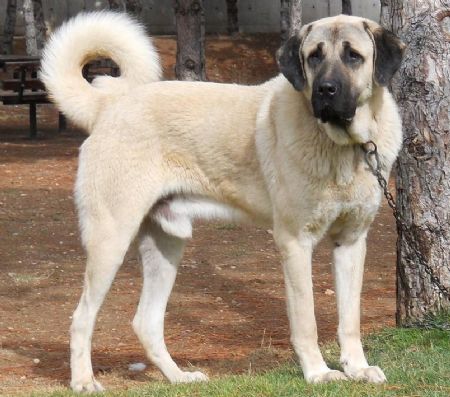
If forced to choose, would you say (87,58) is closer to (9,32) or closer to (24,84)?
(24,84)

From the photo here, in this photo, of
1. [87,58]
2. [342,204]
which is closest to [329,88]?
[342,204]

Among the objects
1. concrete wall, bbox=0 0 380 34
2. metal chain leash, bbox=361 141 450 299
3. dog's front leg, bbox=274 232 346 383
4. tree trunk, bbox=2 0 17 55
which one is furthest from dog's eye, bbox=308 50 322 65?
concrete wall, bbox=0 0 380 34

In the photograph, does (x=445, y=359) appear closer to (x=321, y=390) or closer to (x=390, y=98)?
(x=321, y=390)

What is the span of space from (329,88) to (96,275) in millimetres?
1806

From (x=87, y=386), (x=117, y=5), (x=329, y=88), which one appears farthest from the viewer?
(x=117, y=5)

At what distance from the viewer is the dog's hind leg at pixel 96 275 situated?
5785mm

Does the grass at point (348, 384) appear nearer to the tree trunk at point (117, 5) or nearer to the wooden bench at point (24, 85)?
the wooden bench at point (24, 85)

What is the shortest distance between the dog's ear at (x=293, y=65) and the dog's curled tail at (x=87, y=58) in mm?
1330

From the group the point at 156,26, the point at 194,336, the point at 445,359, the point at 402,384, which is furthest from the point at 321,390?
the point at 156,26

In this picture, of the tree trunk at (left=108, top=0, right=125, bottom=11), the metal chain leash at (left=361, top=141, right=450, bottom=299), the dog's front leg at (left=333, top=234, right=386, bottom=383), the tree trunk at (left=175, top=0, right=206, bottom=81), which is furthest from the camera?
the tree trunk at (left=108, top=0, right=125, bottom=11)

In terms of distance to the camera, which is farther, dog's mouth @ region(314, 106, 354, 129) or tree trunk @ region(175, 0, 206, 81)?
tree trunk @ region(175, 0, 206, 81)

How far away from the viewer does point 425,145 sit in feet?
20.3

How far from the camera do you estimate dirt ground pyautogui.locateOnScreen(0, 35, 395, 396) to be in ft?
21.7

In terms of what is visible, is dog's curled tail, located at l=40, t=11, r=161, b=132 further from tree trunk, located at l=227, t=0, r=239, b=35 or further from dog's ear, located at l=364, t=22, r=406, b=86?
tree trunk, located at l=227, t=0, r=239, b=35
